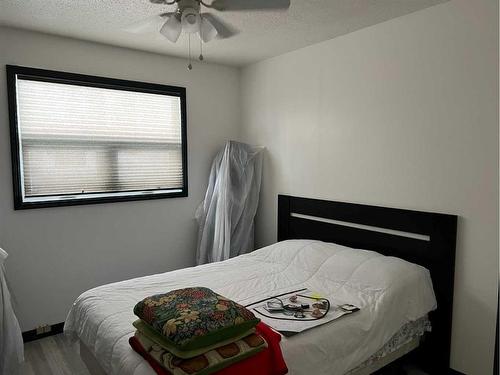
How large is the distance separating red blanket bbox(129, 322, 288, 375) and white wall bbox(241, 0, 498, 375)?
4.79 feet

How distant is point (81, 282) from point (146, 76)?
1994mm

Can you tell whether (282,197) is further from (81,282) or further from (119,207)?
(81,282)

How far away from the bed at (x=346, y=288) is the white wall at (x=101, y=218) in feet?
2.95

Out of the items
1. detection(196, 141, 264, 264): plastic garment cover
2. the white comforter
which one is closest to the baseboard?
the white comforter

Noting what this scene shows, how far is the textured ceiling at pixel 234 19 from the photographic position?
233 cm

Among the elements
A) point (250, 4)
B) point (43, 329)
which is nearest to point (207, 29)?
point (250, 4)

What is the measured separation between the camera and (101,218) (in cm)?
324

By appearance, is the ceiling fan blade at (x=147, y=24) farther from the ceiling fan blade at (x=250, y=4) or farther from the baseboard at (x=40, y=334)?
the baseboard at (x=40, y=334)

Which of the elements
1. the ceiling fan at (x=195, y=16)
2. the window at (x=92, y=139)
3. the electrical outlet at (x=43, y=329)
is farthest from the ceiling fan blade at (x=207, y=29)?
the electrical outlet at (x=43, y=329)

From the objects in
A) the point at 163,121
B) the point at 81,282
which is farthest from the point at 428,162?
the point at 81,282

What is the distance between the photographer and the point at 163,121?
3.62 meters

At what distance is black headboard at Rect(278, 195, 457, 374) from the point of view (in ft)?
7.80

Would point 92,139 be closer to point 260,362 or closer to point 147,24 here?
point 147,24

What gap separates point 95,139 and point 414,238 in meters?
2.77
